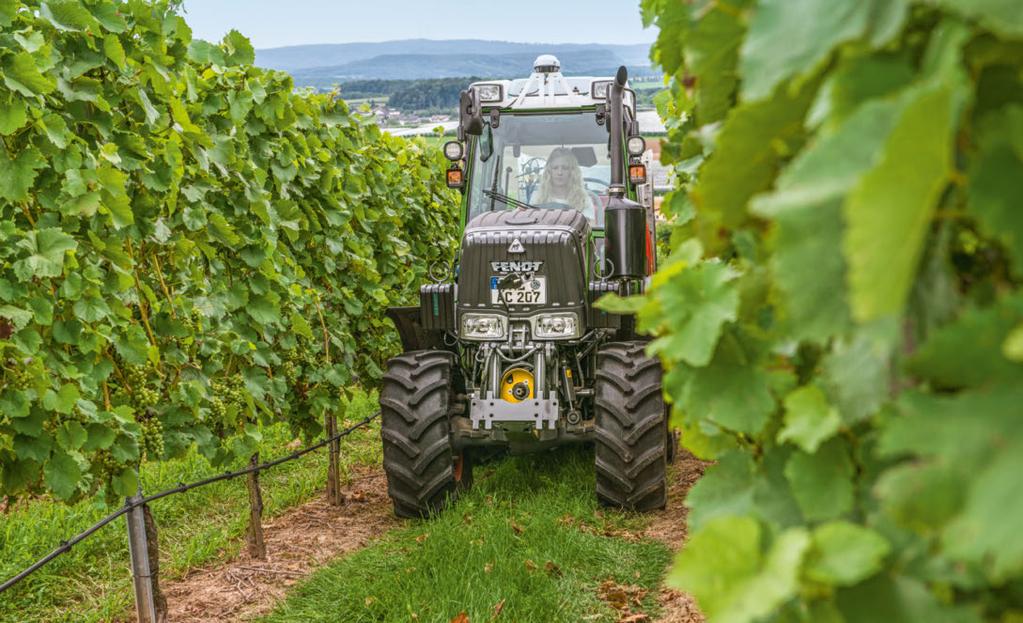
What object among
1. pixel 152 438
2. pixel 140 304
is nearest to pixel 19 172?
pixel 140 304

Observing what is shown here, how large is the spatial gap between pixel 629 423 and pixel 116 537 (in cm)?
268

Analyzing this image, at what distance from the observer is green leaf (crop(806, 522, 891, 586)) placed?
25.4 inches

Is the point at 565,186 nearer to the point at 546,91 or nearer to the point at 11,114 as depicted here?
the point at 546,91

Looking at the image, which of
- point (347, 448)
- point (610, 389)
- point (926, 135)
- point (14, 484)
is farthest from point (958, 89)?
point (347, 448)

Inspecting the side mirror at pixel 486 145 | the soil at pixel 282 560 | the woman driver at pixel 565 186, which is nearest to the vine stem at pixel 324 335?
the soil at pixel 282 560

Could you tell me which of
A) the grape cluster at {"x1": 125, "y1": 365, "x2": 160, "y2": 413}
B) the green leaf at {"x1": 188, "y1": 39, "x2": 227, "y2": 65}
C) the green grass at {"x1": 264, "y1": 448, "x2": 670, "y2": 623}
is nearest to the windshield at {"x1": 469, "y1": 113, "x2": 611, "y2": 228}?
the green grass at {"x1": 264, "y1": 448, "x2": 670, "y2": 623}

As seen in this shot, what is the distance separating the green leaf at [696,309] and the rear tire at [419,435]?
155 inches

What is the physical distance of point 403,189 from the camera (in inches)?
302

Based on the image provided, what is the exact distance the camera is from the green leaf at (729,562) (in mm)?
665

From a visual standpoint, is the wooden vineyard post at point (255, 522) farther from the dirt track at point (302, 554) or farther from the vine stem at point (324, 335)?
the vine stem at point (324, 335)

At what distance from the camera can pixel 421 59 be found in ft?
441

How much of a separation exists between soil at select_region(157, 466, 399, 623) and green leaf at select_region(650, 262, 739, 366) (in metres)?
3.56

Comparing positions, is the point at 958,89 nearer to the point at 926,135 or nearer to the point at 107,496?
the point at 926,135

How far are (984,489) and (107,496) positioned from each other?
3.51 meters
